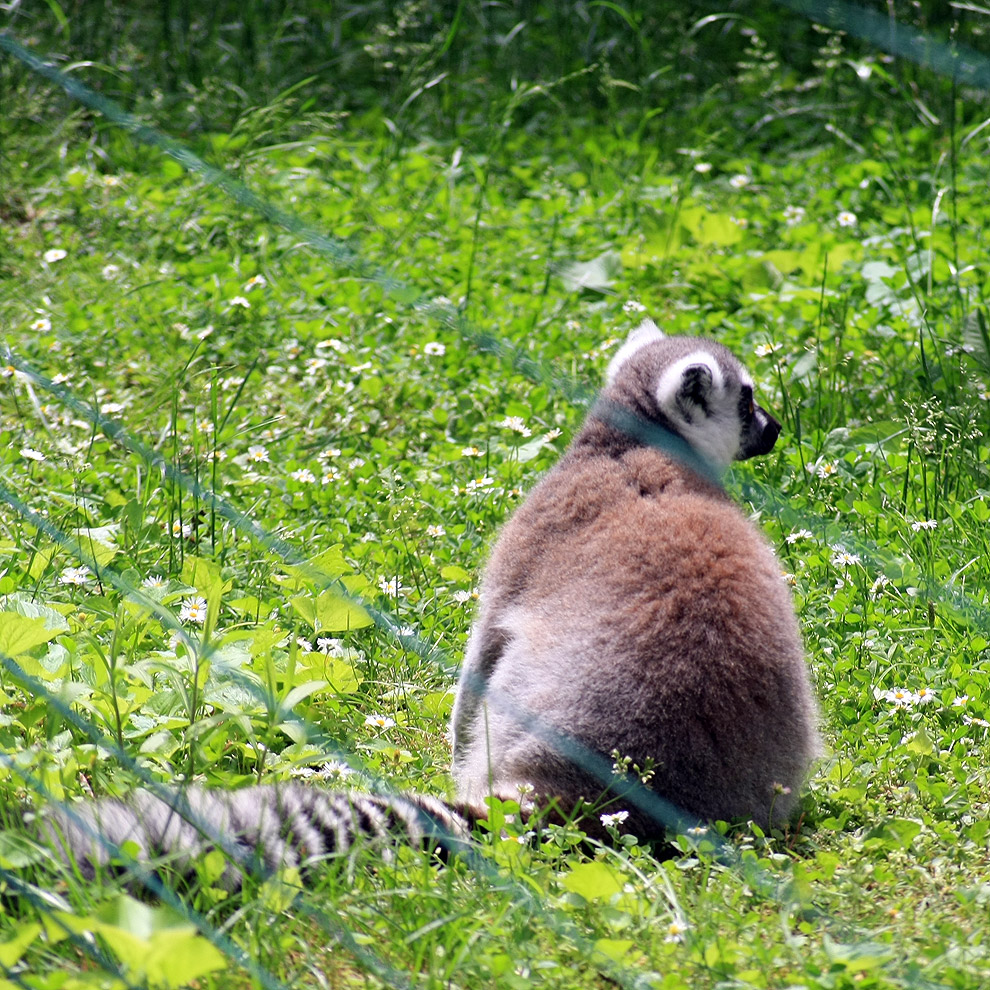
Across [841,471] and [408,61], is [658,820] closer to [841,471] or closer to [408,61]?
[841,471]

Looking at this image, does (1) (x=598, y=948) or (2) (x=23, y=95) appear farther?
(2) (x=23, y=95)

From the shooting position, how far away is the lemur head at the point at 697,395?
347 cm

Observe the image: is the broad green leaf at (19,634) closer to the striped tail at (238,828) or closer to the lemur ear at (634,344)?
the striped tail at (238,828)

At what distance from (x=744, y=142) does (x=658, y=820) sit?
17.8 feet

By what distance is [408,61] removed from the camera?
7.73 m

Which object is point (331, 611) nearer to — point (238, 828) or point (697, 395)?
point (238, 828)

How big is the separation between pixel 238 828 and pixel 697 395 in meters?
1.82

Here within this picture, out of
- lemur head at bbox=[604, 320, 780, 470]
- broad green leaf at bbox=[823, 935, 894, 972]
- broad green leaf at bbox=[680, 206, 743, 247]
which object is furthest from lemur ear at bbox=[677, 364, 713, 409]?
broad green leaf at bbox=[680, 206, 743, 247]

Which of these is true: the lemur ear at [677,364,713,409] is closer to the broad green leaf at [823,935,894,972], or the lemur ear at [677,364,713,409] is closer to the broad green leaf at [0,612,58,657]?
the broad green leaf at [823,935,894,972]

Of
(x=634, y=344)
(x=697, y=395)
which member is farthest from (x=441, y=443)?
(x=697, y=395)

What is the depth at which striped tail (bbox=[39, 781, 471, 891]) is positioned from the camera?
217cm

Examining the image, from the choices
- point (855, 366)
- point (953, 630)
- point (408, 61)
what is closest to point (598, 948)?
point (953, 630)

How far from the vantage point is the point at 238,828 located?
2297 millimetres

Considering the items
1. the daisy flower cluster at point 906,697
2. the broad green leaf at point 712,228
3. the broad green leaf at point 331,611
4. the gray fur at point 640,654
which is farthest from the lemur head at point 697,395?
the broad green leaf at point 712,228
